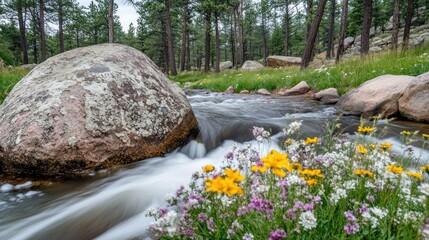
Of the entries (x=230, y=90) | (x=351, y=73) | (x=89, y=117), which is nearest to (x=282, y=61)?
(x=230, y=90)

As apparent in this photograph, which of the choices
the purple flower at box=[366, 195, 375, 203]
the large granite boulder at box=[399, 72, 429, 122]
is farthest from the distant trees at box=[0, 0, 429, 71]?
the purple flower at box=[366, 195, 375, 203]

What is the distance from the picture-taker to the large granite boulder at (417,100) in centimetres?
494

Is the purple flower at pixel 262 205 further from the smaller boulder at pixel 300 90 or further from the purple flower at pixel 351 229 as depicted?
the smaller boulder at pixel 300 90

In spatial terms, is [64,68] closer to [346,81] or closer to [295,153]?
[295,153]

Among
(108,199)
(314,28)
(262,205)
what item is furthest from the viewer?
(314,28)

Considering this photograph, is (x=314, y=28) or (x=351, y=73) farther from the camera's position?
(x=314, y=28)

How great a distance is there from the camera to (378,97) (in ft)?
18.5

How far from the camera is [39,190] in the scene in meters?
2.88

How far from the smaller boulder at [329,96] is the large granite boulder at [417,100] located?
223 cm

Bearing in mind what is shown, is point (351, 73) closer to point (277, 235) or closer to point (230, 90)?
point (230, 90)

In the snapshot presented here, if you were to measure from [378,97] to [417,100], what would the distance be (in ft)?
2.35

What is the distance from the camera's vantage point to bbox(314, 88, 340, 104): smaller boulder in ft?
24.7

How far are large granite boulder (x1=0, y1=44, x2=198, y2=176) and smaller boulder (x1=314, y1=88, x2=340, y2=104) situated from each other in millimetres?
4665

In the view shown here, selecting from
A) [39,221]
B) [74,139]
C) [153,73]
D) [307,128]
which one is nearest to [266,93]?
[307,128]
